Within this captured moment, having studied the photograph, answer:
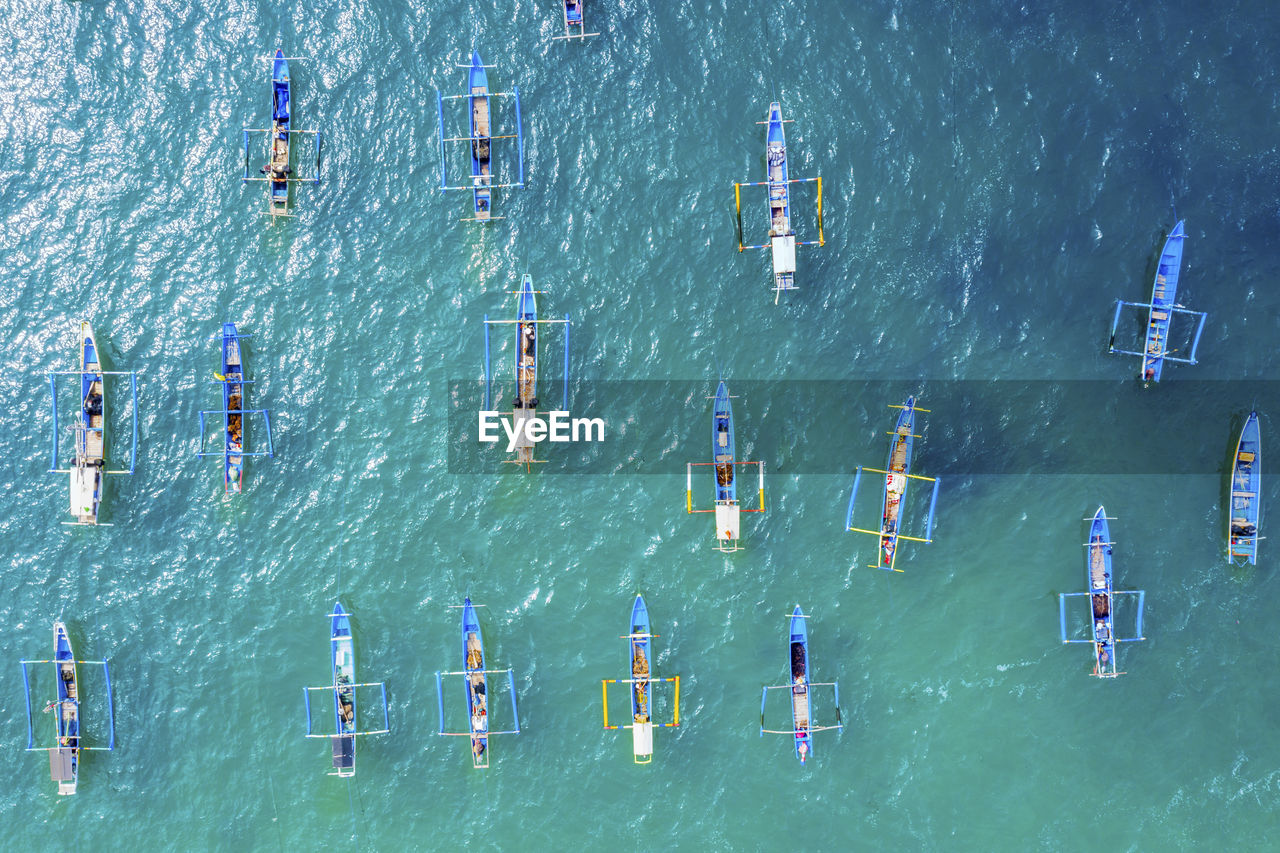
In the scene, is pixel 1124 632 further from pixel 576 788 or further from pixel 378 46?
pixel 378 46

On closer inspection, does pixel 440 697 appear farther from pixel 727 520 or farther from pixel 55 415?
pixel 55 415

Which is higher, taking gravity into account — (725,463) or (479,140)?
(479,140)

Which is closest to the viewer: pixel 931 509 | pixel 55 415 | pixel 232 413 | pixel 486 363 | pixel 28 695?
pixel 28 695

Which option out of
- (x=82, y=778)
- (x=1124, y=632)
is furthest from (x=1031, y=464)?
(x=82, y=778)

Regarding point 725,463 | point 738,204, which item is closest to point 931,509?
point 725,463

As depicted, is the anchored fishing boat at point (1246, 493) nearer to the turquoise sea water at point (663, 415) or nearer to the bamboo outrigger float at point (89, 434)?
the turquoise sea water at point (663, 415)

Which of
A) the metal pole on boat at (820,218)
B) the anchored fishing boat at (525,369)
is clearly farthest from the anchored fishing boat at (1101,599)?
the anchored fishing boat at (525,369)

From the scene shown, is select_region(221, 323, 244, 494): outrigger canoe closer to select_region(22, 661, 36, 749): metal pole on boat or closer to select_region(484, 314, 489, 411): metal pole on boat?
select_region(484, 314, 489, 411): metal pole on boat

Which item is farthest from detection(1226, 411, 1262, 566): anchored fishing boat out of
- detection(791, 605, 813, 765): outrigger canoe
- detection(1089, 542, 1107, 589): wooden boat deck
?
detection(791, 605, 813, 765): outrigger canoe
